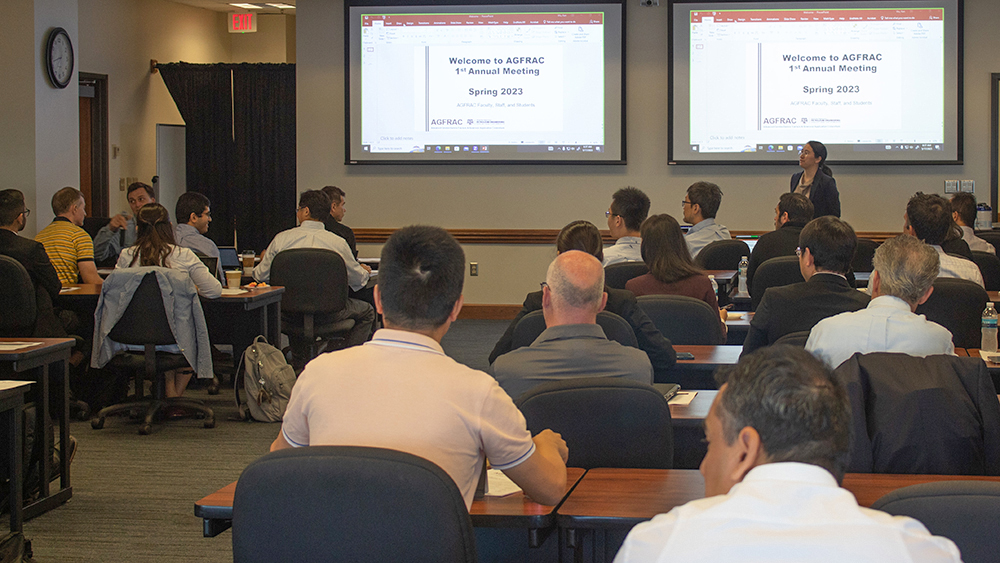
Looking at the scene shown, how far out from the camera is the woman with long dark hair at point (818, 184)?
701 centimetres

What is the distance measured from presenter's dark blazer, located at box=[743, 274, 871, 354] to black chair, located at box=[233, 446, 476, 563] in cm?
213

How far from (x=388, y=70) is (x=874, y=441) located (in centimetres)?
677

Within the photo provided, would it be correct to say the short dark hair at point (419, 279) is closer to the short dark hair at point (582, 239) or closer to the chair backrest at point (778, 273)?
the short dark hair at point (582, 239)

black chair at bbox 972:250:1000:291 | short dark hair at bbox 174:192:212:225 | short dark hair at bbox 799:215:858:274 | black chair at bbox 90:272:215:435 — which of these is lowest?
black chair at bbox 90:272:215:435

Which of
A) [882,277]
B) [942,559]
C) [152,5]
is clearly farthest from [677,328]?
[152,5]

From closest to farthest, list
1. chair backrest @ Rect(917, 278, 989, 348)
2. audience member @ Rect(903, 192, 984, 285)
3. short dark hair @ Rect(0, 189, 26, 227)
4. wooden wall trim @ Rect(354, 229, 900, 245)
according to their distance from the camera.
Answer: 1. chair backrest @ Rect(917, 278, 989, 348)
2. audience member @ Rect(903, 192, 984, 285)
3. short dark hair @ Rect(0, 189, 26, 227)
4. wooden wall trim @ Rect(354, 229, 900, 245)

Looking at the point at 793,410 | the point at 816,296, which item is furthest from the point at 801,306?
the point at 793,410

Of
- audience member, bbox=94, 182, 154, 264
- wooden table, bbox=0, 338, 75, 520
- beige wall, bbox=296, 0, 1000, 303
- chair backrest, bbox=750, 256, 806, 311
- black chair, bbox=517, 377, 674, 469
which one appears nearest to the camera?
black chair, bbox=517, 377, 674, 469

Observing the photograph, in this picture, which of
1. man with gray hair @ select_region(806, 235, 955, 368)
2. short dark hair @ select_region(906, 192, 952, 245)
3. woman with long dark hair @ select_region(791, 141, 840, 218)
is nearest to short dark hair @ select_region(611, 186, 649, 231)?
short dark hair @ select_region(906, 192, 952, 245)

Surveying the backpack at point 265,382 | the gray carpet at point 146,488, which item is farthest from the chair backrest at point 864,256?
the gray carpet at point 146,488

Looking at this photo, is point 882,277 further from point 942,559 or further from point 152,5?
point 152,5

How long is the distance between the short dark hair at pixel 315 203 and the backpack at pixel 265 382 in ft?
4.79

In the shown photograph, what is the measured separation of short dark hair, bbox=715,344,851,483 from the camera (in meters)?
1.09

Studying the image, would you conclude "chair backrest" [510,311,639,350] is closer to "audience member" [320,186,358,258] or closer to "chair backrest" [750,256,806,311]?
"chair backrest" [750,256,806,311]
